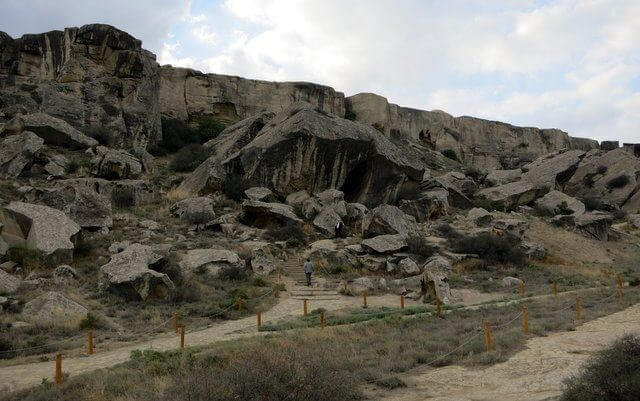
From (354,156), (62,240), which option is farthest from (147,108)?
(62,240)

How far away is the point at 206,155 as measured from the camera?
36.8 metres

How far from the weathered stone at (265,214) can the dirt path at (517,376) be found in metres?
17.7

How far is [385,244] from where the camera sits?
23.2 meters

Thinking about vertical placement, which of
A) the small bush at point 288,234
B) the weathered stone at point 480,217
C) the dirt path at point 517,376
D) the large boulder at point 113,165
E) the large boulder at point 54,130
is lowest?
the dirt path at point 517,376

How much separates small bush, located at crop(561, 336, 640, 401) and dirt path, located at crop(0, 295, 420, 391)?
7.89 meters

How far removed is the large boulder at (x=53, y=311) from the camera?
12.4 m

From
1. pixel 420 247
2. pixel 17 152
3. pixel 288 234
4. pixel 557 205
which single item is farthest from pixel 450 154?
pixel 17 152

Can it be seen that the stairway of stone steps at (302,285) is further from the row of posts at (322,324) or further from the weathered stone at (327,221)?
the weathered stone at (327,221)

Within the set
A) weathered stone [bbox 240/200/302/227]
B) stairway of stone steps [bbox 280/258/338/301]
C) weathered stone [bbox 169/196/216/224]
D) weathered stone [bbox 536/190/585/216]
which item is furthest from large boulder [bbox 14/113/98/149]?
weathered stone [bbox 536/190/585/216]

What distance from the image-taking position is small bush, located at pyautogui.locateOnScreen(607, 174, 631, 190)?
151ft

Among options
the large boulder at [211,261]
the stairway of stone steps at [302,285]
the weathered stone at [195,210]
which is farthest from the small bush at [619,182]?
the large boulder at [211,261]

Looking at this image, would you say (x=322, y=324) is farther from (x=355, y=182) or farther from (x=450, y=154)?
(x=450, y=154)

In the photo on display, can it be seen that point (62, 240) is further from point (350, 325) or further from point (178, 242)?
point (350, 325)

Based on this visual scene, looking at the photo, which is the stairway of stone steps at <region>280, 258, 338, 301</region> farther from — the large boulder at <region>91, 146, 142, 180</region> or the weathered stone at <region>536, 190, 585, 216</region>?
the weathered stone at <region>536, 190, 585, 216</region>
